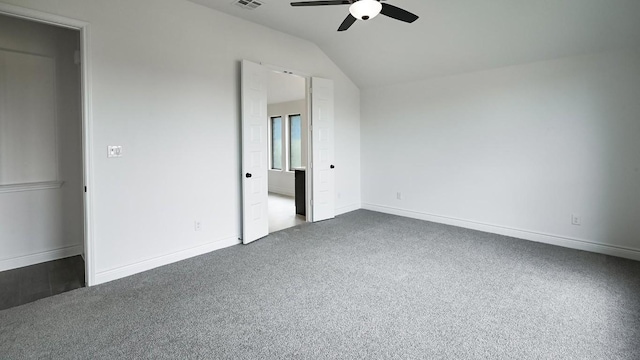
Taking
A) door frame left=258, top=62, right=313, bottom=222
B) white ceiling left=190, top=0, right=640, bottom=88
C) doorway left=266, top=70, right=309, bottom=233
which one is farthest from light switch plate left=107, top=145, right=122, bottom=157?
doorway left=266, top=70, right=309, bottom=233

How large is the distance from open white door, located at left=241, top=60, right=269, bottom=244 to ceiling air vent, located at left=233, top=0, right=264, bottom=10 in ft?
1.98

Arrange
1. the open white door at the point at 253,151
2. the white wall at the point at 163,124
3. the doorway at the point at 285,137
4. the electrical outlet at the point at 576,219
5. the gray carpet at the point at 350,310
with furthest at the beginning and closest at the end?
the doorway at the point at 285,137
the open white door at the point at 253,151
the electrical outlet at the point at 576,219
the white wall at the point at 163,124
the gray carpet at the point at 350,310

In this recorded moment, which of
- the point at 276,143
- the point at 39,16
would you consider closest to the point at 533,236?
the point at 39,16

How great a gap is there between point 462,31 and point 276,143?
19.1ft

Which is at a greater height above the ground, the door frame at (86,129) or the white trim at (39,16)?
the white trim at (39,16)

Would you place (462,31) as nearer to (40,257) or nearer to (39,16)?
(39,16)

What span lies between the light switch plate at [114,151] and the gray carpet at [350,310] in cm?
121

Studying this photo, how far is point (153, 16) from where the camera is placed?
318 centimetres

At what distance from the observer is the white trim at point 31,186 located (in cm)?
322

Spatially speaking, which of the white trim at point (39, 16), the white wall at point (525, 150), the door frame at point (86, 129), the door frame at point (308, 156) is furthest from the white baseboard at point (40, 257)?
the white wall at point (525, 150)

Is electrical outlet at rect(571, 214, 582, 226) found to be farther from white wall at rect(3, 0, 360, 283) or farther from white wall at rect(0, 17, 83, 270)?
white wall at rect(0, 17, 83, 270)

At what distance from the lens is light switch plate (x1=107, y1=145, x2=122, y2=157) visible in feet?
9.64

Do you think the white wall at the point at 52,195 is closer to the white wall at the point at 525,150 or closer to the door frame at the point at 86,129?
the door frame at the point at 86,129

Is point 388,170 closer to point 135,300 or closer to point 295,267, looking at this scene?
point 295,267
